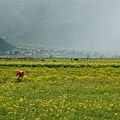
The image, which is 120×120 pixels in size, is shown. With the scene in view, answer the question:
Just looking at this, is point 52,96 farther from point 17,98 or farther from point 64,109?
point 64,109

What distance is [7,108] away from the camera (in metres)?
20.7

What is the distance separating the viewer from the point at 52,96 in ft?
82.9

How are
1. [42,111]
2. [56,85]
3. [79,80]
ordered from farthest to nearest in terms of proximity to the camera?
[79,80], [56,85], [42,111]

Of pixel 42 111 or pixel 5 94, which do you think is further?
pixel 5 94

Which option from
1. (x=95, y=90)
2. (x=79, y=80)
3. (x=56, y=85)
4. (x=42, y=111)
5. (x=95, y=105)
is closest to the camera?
(x=42, y=111)

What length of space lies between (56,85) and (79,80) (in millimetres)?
5206

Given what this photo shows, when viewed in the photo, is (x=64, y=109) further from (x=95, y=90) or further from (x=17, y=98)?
(x=95, y=90)

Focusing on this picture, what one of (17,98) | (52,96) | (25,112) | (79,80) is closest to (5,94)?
(17,98)

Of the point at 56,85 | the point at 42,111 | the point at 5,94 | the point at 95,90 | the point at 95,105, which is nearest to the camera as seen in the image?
the point at 42,111

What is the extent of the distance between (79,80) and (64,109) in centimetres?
1560

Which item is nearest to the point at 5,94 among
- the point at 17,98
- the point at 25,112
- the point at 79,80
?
the point at 17,98

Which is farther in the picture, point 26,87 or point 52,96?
point 26,87

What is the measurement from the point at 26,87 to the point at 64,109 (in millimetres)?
9848

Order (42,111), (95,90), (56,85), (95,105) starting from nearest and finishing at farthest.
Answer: (42,111) → (95,105) → (95,90) → (56,85)
